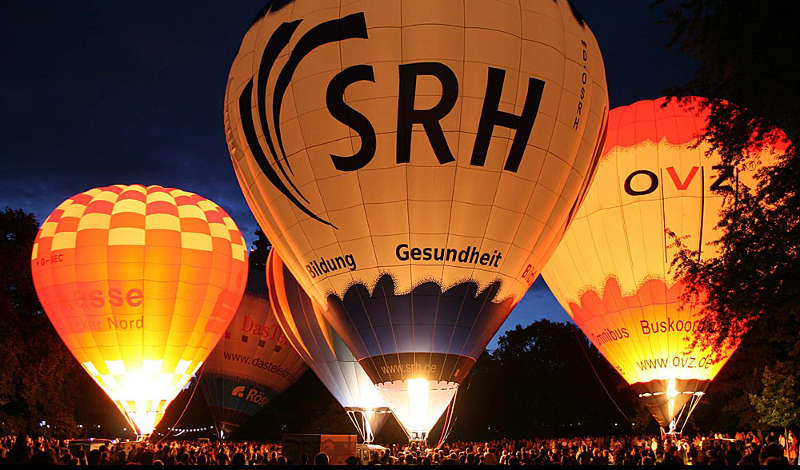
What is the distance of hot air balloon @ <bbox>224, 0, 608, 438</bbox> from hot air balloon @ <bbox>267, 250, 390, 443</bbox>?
8.22m

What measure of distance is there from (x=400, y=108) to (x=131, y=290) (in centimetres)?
1073

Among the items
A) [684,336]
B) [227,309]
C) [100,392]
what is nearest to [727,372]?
[684,336]

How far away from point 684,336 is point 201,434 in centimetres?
3347

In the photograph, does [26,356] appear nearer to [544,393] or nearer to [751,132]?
[751,132]

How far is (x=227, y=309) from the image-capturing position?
2045cm

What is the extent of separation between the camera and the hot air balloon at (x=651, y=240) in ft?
51.8

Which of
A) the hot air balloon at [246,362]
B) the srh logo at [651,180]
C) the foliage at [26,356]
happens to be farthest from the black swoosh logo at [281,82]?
the hot air balloon at [246,362]

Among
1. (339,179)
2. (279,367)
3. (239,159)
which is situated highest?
(239,159)

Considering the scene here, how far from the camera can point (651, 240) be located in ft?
52.8

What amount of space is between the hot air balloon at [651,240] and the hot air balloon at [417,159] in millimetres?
4759

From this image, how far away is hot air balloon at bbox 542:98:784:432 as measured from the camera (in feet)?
51.8

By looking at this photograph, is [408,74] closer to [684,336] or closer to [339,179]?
[339,179]

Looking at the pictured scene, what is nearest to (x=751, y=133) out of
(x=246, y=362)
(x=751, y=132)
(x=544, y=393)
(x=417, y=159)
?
(x=751, y=132)

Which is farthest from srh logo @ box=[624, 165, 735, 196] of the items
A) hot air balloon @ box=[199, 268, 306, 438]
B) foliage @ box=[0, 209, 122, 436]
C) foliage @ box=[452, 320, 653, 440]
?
foliage @ box=[452, 320, 653, 440]
